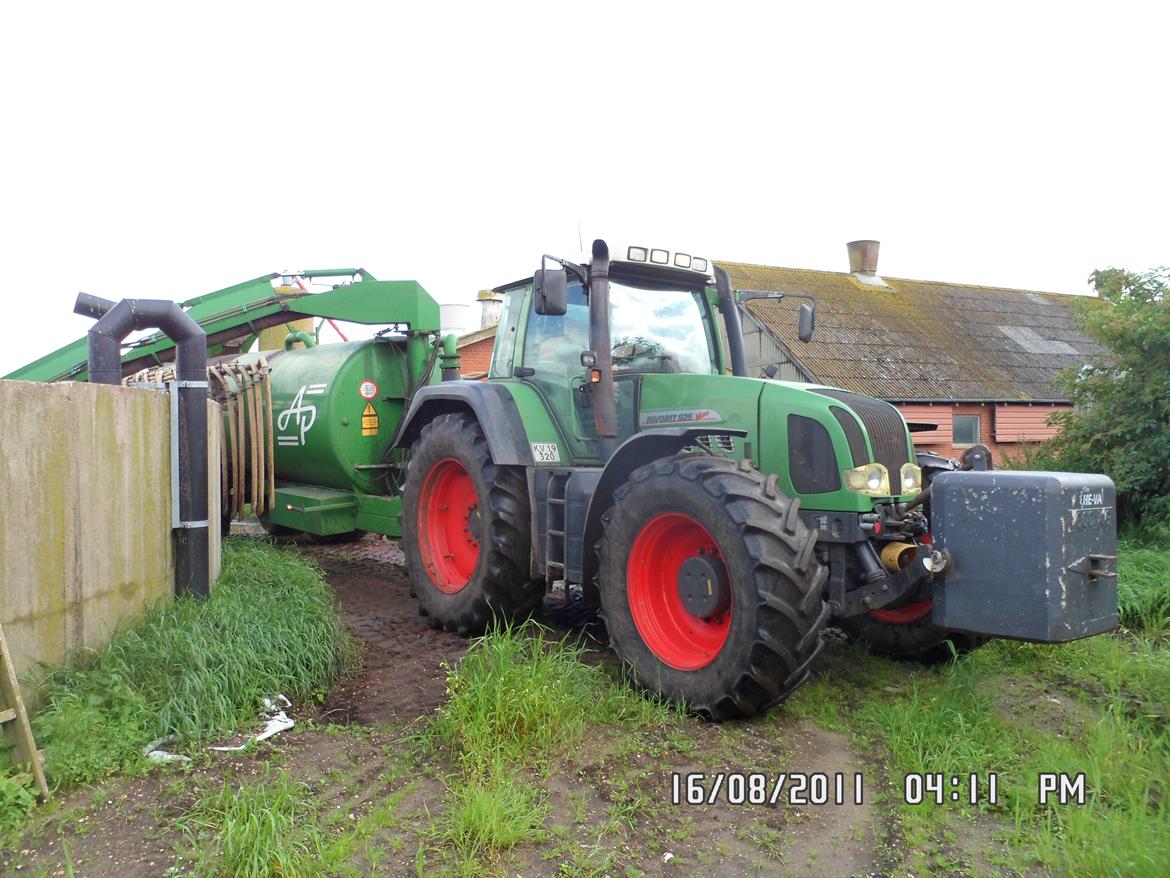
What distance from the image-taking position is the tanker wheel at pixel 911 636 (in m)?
4.98

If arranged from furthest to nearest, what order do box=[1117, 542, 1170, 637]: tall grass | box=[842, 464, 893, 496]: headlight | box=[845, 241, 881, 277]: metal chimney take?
box=[845, 241, 881, 277]: metal chimney
box=[1117, 542, 1170, 637]: tall grass
box=[842, 464, 893, 496]: headlight

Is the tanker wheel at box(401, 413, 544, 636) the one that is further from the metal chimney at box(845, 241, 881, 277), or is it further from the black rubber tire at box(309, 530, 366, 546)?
the metal chimney at box(845, 241, 881, 277)

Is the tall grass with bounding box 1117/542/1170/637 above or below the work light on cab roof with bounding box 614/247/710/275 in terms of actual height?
below

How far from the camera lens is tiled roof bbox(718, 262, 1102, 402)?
16.9m

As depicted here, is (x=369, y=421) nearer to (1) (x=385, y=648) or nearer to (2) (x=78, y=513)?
(1) (x=385, y=648)

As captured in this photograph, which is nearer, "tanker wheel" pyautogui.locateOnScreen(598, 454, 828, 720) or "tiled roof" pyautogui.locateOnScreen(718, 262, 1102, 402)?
"tanker wheel" pyautogui.locateOnScreen(598, 454, 828, 720)

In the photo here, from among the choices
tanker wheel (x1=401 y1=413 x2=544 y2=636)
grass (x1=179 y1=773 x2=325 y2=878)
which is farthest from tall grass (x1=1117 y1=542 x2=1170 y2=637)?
grass (x1=179 y1=773 x2=325 y2=878)

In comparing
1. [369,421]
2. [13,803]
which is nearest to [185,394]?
[13,803]

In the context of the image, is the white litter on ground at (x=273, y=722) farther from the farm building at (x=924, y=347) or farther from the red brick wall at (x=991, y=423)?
the red brick wall at (x=991, y=423)

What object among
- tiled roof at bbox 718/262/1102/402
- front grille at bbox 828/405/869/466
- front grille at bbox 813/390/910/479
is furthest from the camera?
tiled roof at bbox 718/262/1102/402

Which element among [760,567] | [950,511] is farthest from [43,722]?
[950,511]

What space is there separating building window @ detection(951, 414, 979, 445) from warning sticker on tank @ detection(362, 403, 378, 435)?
42.5ft
